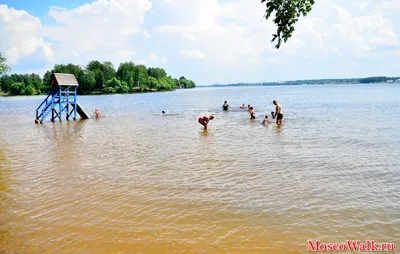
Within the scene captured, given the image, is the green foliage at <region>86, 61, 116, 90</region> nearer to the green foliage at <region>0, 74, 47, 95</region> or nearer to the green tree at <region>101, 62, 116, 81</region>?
the green tree at <region>101, 62, 116, 81</region>

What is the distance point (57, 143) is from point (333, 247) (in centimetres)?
1671

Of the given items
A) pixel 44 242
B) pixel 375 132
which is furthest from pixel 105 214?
pixel 375 132

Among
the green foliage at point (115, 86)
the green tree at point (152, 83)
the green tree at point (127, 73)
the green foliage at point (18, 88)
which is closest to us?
the green foliage at point (115, 86)

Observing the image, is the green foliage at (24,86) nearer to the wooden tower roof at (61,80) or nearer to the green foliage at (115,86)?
the green foliage at (115,86)

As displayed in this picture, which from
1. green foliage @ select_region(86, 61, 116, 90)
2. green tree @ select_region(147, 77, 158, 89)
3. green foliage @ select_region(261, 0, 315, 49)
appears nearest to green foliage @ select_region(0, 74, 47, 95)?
green foliage @ select_region(86, 61, 116, 90)

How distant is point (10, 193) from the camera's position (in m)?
8.95

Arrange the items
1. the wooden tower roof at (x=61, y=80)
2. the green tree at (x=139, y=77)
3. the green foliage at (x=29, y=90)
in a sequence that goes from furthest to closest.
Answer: the green tree at (x=139, y=77), the green foliage at (x=29, y=90), the wooden tower roof at (x=61, y=80)

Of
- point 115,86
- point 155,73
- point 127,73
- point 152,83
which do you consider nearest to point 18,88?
point 115,86

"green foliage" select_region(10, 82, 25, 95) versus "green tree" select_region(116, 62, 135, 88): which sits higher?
"green tree" select_region(116, 62, 135, 88)

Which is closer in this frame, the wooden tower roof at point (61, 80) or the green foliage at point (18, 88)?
the wooden tower roof at point (61, 80)

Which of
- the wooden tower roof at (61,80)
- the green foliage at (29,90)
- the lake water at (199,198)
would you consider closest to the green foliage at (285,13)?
the lake water at (199,198)

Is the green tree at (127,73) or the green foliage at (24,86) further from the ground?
the green tree at (127,73)

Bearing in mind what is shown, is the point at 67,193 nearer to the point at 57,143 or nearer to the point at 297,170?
the point at 297,170

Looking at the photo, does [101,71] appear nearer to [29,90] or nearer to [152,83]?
[152,83]
